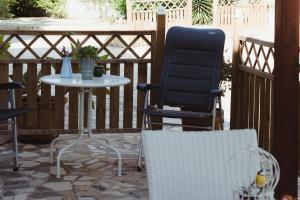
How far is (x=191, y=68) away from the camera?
5.50 metres

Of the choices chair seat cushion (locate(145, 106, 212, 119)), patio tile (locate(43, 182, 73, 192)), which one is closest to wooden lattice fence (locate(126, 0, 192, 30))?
chair seat cushion (locate(145, 106, 212, 119))

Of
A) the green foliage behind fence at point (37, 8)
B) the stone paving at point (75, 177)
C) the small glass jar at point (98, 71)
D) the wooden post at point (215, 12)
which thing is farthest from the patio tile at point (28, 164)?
the green foliage behind fence at point (37, 8)

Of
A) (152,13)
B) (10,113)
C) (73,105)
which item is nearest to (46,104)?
(73,105)

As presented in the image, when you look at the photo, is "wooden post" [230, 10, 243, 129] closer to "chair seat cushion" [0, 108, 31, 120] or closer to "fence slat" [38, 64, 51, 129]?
"fence slat" [38, 64, 51, 129]

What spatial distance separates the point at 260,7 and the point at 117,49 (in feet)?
13.1

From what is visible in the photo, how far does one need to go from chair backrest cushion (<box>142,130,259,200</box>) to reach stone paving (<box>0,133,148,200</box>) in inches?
58.4

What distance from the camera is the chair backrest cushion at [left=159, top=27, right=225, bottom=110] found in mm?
5422

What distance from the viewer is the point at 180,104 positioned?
18.1 ft

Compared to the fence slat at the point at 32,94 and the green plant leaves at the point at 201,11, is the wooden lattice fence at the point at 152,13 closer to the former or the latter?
the green plant leaves at the point at 201,11

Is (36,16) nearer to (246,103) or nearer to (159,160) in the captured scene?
(246,103)

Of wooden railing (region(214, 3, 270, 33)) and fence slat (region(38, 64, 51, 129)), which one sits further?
wooden railing (region(214, 3, 270, 33))

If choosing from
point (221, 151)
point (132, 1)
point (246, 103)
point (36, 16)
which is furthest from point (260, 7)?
point (221, 151)

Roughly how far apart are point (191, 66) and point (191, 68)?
0.06 ft

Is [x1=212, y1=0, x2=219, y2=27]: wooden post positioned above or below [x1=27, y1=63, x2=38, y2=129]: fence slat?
above
